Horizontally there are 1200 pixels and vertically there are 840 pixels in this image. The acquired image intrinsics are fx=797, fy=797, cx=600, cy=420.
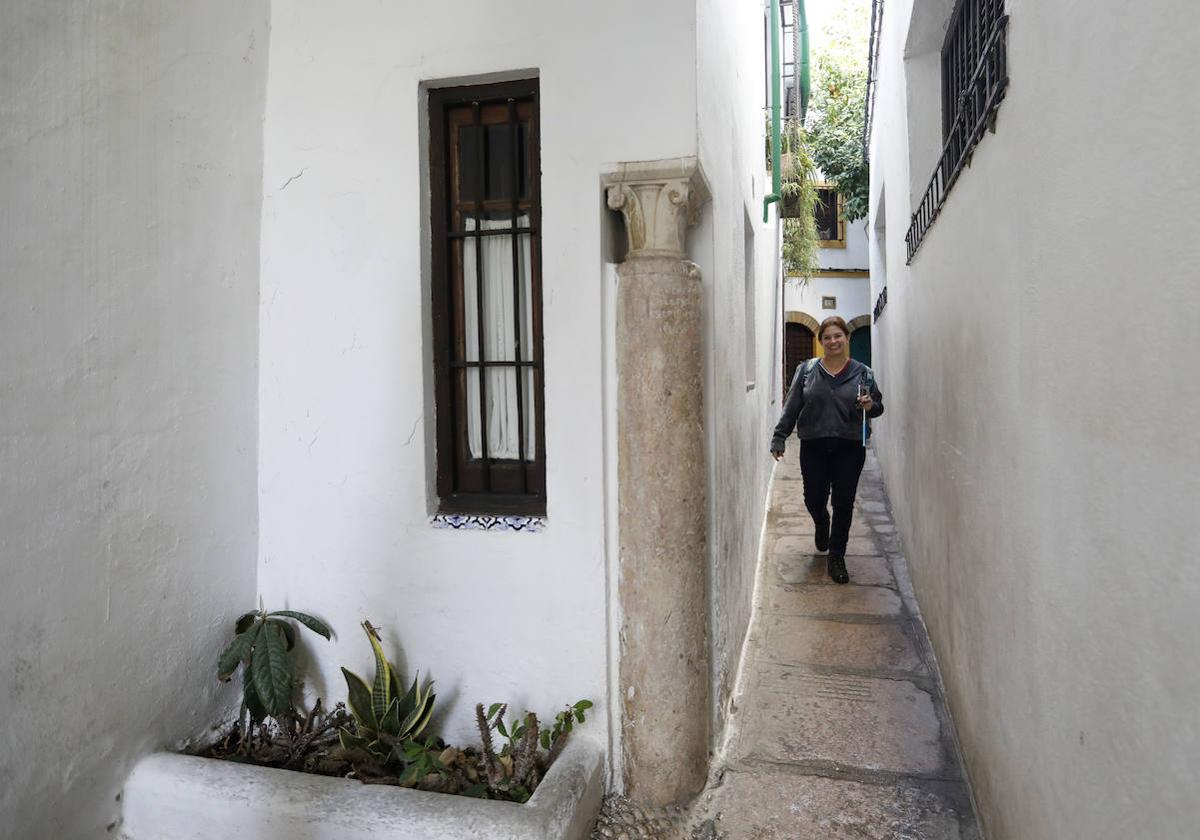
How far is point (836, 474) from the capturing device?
16.2 feet

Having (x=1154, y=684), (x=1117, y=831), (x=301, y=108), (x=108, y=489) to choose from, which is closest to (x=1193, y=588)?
(x=1154, y=684)

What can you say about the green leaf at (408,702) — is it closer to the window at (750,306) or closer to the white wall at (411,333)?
the white wall at (411,333)

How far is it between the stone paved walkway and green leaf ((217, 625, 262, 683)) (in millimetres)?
1584

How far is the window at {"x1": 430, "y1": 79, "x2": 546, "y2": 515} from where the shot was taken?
2.75 m

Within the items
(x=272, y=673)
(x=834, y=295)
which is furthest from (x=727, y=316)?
(x=834, y=295)

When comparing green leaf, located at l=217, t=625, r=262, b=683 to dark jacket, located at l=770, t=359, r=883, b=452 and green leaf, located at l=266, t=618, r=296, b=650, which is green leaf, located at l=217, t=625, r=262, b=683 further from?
dark jacket, located at l=770, t=359, r=883, b=452

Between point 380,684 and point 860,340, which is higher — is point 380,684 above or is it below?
below

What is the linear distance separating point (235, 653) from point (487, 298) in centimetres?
146

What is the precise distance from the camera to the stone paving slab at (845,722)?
2885mm

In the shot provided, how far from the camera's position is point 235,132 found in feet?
9.00

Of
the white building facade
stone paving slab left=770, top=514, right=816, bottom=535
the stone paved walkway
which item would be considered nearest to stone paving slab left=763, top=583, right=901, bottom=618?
the stone paved walkway

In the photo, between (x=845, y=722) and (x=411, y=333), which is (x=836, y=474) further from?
(x=411, y=333)

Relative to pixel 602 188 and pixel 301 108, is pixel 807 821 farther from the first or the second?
pixel 301 108

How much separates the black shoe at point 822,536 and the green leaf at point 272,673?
3.62 meters
